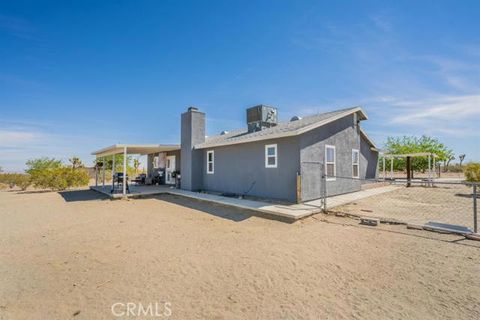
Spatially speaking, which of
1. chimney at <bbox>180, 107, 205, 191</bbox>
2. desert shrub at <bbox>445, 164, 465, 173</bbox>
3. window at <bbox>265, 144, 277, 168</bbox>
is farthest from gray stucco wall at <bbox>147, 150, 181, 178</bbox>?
desert shrub at <bbox>445, 164, 465, 173</bbox>

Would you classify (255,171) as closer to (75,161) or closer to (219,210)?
(219,210)

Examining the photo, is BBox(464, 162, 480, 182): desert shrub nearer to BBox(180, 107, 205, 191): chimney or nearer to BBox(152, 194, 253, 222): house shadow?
BBox(152, 194, 253, 222): house shadow

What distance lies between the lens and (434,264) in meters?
3.84

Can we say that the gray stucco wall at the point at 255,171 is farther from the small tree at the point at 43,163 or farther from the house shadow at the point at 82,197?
the small tree at the point at 43,163

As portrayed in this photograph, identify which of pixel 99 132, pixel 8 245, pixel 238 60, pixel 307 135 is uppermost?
pixel 238 60

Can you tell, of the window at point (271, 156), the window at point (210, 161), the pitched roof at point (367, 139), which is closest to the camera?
the window at point (271, 156)

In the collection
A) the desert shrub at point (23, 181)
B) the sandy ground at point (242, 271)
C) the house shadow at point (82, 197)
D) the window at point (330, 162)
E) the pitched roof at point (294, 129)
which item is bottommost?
the house shadow at point (82, 197)

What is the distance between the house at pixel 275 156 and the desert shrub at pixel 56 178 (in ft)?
29.7

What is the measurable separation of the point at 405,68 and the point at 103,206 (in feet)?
46.9

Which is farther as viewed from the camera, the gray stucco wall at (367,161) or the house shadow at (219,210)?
the gray stucco wall at (367,161)

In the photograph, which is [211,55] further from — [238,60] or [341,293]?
[341,293]

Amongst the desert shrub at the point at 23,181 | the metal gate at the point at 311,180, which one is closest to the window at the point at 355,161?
the metal gate at the point at 311,180

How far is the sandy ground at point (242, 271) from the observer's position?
271 centimetres

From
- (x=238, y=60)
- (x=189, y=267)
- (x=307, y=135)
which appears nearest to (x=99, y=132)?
(x=238, y=60)
